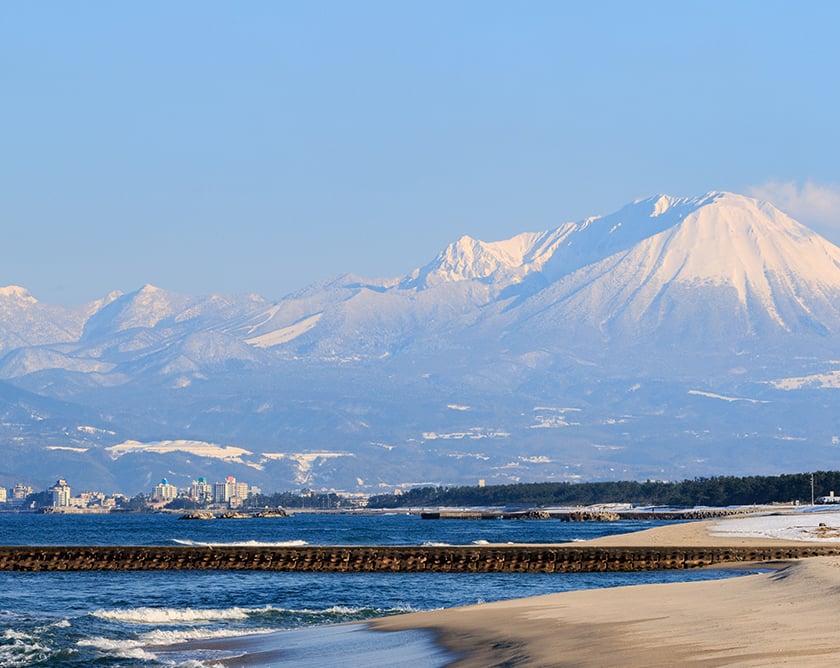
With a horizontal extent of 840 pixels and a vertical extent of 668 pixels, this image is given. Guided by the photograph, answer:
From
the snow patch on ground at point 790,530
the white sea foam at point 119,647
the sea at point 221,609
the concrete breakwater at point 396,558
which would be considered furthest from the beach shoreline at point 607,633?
the snow patch on ground at point 790,530

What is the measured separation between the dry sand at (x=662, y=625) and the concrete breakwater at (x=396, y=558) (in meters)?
23.9

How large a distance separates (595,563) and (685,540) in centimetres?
2042

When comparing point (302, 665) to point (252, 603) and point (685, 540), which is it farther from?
point (685, 540)

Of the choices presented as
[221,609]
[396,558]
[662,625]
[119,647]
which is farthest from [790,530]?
[662,625]

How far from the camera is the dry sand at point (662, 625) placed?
2555cm

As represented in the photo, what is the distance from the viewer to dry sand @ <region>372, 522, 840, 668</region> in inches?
1006

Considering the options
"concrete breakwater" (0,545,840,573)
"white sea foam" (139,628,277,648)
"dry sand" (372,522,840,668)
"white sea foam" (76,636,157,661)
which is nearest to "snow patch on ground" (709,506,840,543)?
"concrete breakwater" (0,545,840,573)

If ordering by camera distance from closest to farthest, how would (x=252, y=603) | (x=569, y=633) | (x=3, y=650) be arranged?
(x=569, y=633), (x=3, y=650), (x=252, y=603)

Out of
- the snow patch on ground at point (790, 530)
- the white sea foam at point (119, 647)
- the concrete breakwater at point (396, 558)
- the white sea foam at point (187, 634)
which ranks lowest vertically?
the white sea foam at point (119, 647)

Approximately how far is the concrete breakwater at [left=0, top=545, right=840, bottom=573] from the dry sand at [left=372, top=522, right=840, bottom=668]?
2387cm

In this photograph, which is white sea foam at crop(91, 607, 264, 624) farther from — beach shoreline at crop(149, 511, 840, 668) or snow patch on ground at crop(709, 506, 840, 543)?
snow patch on ground at crop(709, 506, 840, 543)

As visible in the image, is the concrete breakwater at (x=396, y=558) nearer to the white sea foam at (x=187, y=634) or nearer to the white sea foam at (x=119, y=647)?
the white sea foam at (x=187, y=634)

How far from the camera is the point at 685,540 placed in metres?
90.4

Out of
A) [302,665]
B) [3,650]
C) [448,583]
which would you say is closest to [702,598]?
[302,665]
